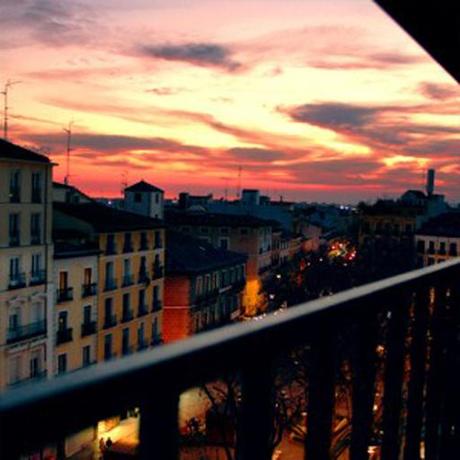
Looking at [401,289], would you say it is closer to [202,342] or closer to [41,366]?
[202,342]

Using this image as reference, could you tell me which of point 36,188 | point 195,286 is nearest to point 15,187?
point 36,188

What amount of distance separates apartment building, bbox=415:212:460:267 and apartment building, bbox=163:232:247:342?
808 inches

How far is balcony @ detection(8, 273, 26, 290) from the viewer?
89.2 feet

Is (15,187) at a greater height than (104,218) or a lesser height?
greater

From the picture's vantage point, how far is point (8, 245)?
90.0 feet

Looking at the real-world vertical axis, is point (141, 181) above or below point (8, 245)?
above

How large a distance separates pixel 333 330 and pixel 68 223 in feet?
103

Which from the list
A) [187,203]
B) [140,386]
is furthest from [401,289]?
[187,203]

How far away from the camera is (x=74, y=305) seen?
98.3 feet

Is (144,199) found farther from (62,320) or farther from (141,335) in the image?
(62,320)

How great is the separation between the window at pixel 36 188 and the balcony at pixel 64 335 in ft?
17.6

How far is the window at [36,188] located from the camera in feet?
94.5

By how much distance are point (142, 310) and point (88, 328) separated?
187 inches

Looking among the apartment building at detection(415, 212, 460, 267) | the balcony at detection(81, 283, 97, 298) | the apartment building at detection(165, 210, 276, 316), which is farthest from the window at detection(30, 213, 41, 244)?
the apartment building at detection(415, 212, 460, 267)
